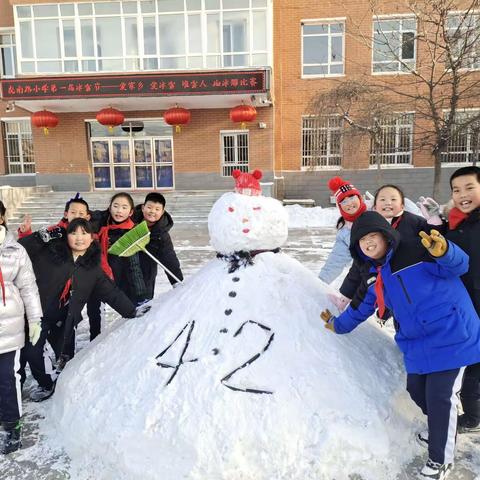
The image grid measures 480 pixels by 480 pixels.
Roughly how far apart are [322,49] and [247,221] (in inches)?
569

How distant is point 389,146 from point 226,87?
21.1 feet

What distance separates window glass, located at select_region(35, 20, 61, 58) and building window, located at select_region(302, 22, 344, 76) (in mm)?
8053

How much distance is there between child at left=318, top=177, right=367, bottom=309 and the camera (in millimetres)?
3090

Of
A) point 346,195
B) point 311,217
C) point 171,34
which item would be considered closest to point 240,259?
point 346,195

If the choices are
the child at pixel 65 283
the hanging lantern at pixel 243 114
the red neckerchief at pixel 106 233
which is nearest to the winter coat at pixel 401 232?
the child at pixel 65 283

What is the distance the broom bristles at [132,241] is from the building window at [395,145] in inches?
493

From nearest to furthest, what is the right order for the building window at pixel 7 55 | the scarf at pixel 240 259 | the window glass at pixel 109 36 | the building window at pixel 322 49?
the scarf at pixel 240 259
the window glass at pixel 109 36
the building window at pixel 322 49
the building window at pixel 7 55

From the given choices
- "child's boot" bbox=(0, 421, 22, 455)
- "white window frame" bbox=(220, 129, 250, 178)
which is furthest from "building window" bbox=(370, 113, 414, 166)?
"child's boot" bbox=(0, 421, 22, 455)

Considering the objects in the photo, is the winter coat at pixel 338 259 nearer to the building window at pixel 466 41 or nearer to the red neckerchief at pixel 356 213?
the red neckerchief at pixel 356 213

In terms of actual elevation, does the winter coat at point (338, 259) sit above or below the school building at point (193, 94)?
below

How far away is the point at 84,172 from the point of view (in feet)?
48.9

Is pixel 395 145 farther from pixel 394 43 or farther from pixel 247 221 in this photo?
pixel 247 221

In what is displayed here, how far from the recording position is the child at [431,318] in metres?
2.20

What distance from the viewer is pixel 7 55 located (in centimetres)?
1611
